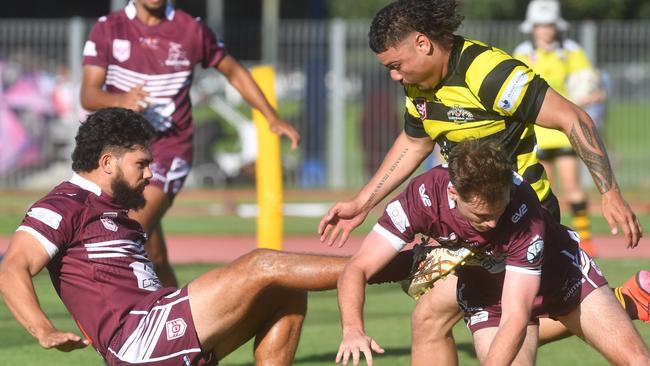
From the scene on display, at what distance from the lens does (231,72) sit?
340 inches

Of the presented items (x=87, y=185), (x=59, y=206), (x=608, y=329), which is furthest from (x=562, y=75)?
(x=59, y=206)

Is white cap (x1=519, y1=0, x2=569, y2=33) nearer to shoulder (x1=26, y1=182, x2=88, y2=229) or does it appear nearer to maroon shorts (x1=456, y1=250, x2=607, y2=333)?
maroon shorts (x1=456, y1=250, x2=607, y2=333)

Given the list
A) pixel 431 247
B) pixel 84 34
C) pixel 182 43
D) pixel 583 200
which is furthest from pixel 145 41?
pixel 84 34

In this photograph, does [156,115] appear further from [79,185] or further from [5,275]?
[5,275]

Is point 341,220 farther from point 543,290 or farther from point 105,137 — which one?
point 105,137

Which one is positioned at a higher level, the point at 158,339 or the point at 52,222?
the point at 52,222

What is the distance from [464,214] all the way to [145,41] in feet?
11.8

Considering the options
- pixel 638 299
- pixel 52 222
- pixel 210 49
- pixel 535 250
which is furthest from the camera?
pixel 210 49

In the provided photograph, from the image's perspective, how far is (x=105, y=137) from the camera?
5.88 meters

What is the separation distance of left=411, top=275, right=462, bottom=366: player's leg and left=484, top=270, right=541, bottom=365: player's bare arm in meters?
0.74

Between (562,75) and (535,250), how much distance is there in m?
6.75

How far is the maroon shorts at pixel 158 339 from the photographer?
5.56m

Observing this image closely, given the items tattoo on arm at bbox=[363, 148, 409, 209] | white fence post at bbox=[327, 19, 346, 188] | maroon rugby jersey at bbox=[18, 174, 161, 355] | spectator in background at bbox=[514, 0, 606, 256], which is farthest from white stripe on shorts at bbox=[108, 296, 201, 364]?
white fence post at bbox=[327, 19, 346, 188]

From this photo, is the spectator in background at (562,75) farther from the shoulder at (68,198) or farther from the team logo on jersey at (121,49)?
the shoulder at (68,198)
